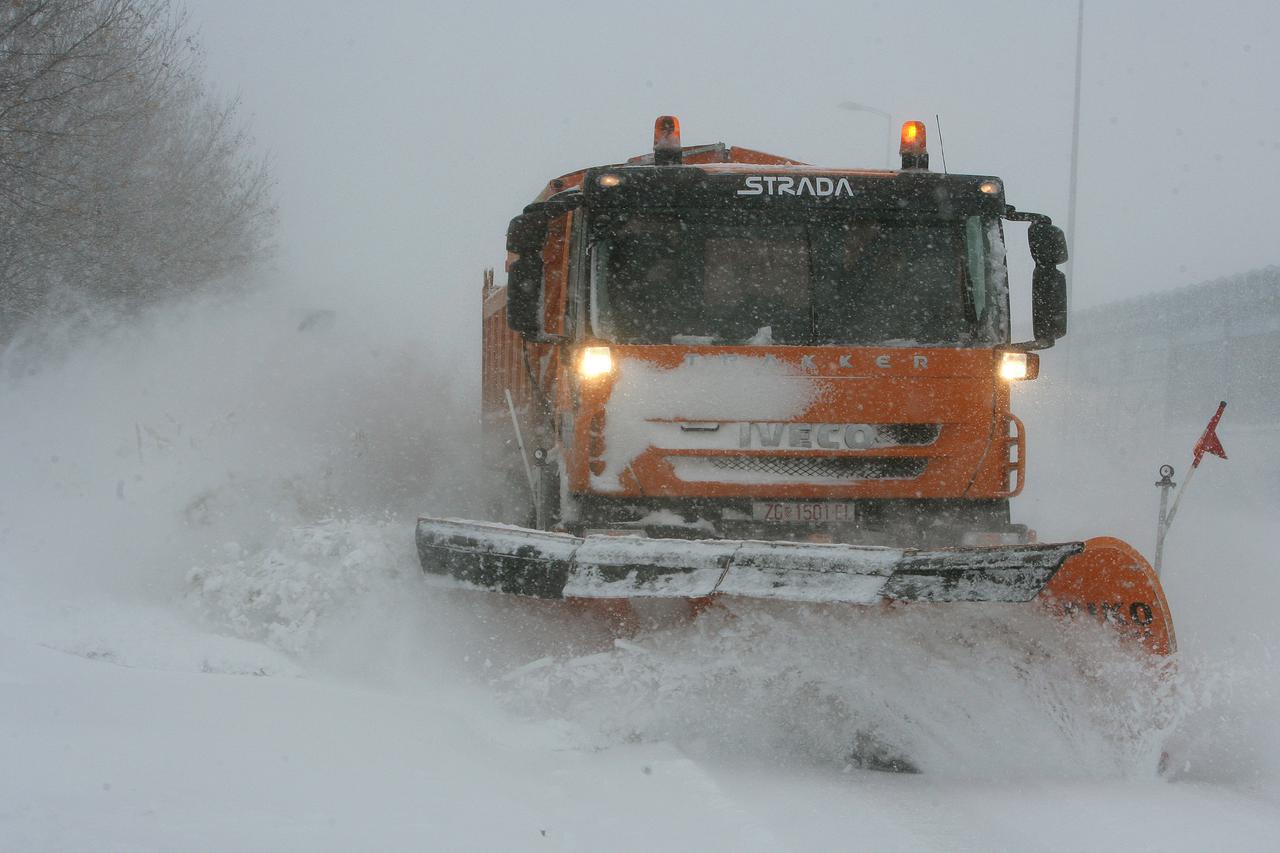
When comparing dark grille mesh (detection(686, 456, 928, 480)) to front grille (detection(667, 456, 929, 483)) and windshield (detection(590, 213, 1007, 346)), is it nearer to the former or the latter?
front grille (detection(667, 456, 929, 483))

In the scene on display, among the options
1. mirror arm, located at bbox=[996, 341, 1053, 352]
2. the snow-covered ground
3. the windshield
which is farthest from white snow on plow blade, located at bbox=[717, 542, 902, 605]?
mirror arm, located at bbox=[996, 341, 1053, 352]

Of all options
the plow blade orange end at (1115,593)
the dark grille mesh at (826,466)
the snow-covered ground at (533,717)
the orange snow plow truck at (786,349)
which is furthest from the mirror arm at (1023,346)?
the snow-covered ground at (533,717)

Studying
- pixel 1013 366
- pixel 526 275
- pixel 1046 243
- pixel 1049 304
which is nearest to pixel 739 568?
pixel 526 275

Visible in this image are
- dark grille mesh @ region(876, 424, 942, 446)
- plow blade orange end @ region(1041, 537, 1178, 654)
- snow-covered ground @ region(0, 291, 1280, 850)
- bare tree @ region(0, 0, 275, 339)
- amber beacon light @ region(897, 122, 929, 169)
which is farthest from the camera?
bare tree @ region(0, 0, 275, 339)

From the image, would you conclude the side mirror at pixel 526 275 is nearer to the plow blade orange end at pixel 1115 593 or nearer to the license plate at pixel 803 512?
the license plate at pixel 803 512

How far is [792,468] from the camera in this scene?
18.1 feet

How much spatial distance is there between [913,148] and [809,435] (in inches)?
77.8

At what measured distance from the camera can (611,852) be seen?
3289 millimetres

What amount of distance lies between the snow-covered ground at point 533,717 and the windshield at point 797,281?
1.48 meters

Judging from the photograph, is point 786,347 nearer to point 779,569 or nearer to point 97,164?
point 779,569

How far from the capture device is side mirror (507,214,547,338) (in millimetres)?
5504

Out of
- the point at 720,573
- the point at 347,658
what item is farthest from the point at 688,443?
the point at 347,658

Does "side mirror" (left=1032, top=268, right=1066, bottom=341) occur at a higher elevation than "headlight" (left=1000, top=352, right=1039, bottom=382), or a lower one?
higher

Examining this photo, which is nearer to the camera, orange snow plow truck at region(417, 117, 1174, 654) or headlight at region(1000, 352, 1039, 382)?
orange snow plow truck at region(417, 117, 1174, 654)
